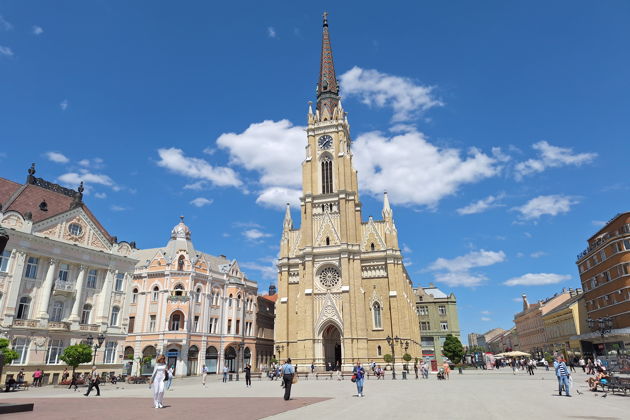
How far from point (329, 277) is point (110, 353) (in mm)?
28477

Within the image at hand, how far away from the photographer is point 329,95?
2788 inches

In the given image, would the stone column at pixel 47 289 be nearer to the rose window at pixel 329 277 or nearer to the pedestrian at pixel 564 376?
the rose window at pixel 329 277

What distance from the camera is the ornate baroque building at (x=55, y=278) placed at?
32.3 m

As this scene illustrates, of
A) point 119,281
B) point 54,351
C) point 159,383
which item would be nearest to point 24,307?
point 54,351

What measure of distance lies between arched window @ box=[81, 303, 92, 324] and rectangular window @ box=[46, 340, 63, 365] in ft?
9.49

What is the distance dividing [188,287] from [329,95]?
38873mm

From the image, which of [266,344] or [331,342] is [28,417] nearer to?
[331,342]

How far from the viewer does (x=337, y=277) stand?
188 ft

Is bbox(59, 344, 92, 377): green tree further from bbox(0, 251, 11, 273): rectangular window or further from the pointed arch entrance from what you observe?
the pointed arch entrance

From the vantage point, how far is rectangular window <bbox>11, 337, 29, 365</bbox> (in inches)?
1244

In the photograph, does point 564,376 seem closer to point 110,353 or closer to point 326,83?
point 110,353

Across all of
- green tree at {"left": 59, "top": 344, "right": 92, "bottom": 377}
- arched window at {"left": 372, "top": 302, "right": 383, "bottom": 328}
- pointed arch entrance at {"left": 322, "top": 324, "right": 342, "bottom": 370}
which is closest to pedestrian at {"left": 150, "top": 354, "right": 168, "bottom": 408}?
green tree at {"left": 59, "top": 344, "right": 92, "bottom": 377}

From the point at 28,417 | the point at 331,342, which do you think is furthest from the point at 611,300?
the point at 28,417

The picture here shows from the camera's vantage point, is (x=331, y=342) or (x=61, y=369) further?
(x=331, y=342)
